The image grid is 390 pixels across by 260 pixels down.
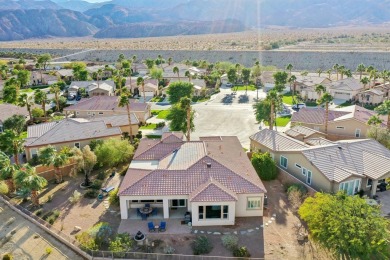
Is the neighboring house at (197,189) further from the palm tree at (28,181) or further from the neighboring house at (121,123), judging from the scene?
the neighboring house at (121,123)

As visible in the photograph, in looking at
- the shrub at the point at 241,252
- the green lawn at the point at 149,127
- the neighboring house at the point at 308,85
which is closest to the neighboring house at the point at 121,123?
the green lawn at the point at 149,127

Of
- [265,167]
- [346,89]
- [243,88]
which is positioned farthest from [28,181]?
[243,88]

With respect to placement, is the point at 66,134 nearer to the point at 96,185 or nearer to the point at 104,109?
the point at 96,185

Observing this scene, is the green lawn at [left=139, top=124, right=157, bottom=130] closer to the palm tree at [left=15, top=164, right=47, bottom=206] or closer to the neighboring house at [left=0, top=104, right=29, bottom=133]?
the neighboring house at [left=0, top=104, right=29, bottom=133]

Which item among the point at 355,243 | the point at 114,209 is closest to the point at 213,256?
the point at 355,243

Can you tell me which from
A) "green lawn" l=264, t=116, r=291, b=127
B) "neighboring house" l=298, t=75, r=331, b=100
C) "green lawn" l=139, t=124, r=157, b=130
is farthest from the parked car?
"green lawn" l=139, t=124, r=157, b=130
